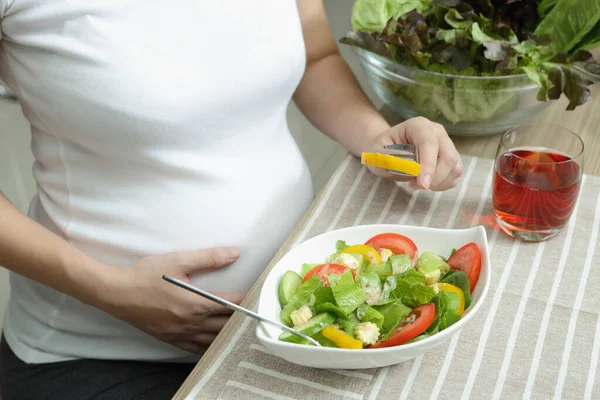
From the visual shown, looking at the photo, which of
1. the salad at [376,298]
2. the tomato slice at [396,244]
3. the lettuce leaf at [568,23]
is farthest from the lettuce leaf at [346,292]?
the lettuce leaf at [568,23]

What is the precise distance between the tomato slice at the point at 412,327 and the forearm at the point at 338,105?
39cm

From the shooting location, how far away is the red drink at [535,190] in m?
0.82

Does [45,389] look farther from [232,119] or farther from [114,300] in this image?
[232,119]

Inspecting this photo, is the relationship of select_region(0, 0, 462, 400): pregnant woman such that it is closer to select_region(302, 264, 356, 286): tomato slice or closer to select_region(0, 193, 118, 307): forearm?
select_region(0, 193, 118, 307): forearm

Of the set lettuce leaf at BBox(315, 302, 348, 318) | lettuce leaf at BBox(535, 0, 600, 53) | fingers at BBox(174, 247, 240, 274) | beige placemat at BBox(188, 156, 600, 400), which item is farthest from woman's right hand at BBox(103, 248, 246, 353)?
lettuce leaf at BBox(535, 0, 600, 53)

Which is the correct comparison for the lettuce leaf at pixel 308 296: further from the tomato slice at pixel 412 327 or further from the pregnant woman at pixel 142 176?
the pregnant woman at pixel 142 176

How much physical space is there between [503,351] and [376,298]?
0.49ft

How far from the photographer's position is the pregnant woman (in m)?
0.84

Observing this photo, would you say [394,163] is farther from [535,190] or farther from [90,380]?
[90,380]

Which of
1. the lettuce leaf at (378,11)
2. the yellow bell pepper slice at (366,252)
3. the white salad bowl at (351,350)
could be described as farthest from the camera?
the lettuce leaf at (378,11)

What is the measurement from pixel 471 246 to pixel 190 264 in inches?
14.0

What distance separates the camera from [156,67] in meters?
0.86

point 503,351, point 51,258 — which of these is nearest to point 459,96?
point 503,351

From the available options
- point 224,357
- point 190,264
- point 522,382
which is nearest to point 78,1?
point 190,264
